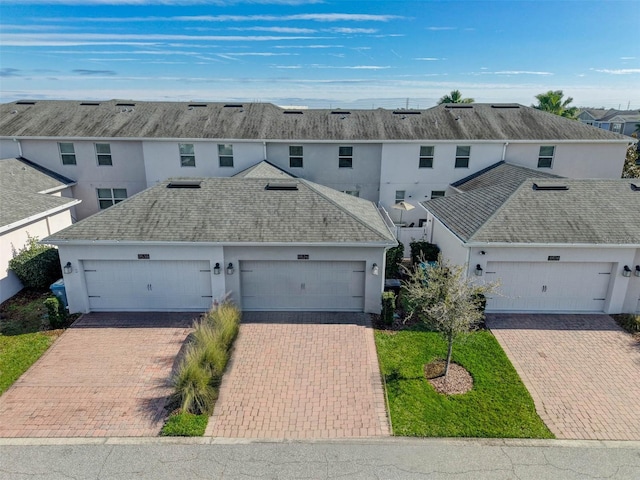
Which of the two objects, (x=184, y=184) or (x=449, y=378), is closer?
(x=449, y=378)

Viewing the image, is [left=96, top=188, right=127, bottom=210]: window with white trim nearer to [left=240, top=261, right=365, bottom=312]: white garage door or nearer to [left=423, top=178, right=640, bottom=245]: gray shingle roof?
[left=240, top=261, right=365, bottom=312]: white garage door

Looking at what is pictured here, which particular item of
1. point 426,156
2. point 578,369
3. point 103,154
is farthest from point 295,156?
point 578,369

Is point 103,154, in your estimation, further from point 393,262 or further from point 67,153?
point 393,262

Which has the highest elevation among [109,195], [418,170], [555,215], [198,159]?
[198,159]

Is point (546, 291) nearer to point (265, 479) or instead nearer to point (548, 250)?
point (548, 250)

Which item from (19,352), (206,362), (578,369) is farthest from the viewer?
(19,352)

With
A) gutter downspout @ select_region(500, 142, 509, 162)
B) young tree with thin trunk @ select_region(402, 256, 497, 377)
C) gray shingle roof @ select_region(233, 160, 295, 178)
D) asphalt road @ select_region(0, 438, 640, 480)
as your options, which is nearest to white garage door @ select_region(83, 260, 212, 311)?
asphalt road @ select_region(0, 438, 640, 480)

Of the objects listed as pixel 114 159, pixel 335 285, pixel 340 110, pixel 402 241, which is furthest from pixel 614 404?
pixel 114 159

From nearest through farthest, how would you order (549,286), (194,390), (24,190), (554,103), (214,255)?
(194,390) < (214,255) < (549,286) < (24,190) < (554,103)
